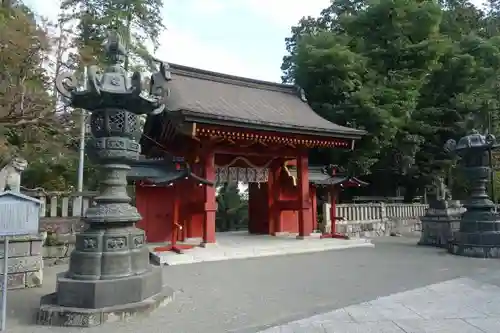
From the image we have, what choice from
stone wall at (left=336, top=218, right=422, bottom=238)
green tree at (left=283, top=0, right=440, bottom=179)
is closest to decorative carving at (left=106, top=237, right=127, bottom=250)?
stone wall at (left=336, top=218, right=422, bottom=238)

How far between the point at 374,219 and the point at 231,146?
24.0 feet

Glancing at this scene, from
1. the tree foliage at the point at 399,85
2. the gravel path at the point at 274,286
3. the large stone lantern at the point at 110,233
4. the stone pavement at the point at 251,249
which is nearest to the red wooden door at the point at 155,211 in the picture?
the stone pavement at the point at 251,249

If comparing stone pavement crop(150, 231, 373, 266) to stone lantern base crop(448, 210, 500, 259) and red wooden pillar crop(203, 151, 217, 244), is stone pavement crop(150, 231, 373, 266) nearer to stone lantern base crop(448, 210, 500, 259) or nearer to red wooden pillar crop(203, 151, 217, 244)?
red wooden pillar crop(203, 151, 217, 244)

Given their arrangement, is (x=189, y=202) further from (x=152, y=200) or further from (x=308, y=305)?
(x=308, y=305)

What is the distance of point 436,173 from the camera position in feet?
58.1

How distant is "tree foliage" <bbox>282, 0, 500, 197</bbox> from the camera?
50.2 feet

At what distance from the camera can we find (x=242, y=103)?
11820mm

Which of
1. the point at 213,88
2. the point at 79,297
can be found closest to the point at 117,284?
the point at 79,297

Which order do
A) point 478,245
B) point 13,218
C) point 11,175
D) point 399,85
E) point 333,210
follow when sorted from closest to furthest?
point 13,218 → point 11,175 → point 478,245 → point 333,210 → point 399,85

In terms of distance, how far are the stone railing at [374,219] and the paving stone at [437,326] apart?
8512mm

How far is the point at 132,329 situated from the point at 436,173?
675 inches

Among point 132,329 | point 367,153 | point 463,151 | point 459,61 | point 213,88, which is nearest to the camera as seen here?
point 132,329

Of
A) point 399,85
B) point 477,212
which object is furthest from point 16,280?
→ point 399,85

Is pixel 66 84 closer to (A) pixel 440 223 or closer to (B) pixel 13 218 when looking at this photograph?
(B) pixel 13 218
